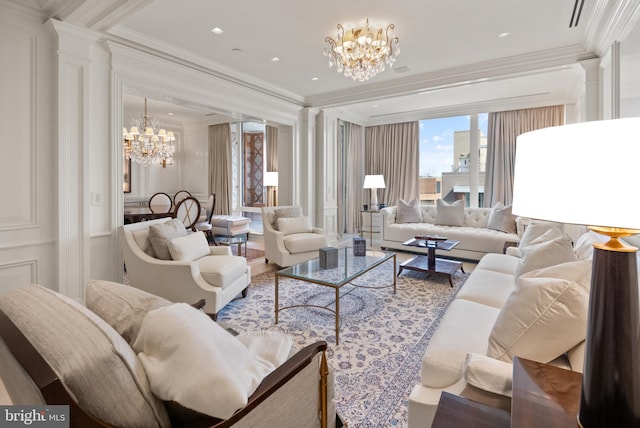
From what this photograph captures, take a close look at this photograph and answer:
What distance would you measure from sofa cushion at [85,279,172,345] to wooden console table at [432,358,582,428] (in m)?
0.97

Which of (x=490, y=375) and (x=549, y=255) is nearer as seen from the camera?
(x=490, y=375)

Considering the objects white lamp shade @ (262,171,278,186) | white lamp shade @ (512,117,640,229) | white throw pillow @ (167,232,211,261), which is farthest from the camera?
white lamp shade @ (262,171,278,186)

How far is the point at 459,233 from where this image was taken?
16.4 feet

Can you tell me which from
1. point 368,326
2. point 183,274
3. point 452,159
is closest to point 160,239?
point 183,274

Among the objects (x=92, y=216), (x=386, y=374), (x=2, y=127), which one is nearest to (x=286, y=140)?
(x=92, y=216)

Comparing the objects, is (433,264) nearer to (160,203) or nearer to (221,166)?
(160,203)

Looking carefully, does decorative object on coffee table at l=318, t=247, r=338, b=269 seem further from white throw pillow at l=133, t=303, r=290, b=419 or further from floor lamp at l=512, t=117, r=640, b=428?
floor lamp at l=512, t=117, r=640, b=428

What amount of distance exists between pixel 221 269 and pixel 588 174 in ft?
8.92

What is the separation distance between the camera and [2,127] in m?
2.51

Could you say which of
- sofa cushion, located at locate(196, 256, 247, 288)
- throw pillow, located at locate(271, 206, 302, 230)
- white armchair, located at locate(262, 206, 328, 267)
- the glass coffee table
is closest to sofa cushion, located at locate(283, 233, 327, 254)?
white armchair, located at locate(262, 206, 328, 267)

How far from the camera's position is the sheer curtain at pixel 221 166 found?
7.49 m

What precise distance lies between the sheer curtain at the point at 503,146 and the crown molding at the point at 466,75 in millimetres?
2162

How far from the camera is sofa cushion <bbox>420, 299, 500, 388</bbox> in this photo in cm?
136

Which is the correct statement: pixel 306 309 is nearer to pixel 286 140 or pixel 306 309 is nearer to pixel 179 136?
→ pixel 286 140
